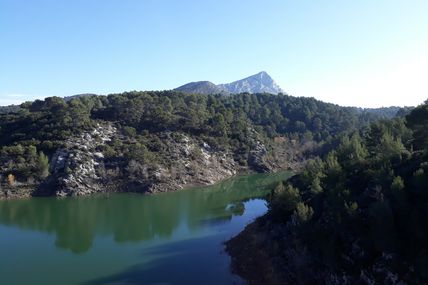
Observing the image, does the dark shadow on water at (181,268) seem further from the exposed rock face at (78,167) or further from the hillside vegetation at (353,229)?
the exposed rock face at (78,167)

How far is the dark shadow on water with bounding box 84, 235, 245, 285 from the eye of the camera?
2806 cm

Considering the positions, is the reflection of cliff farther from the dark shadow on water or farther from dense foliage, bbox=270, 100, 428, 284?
dense foliage, bbox=270, 100, 428, 284

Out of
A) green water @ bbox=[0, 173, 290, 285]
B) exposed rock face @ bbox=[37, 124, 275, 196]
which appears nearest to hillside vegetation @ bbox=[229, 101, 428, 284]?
green water @ bbox=[0, 173, 290, 285]

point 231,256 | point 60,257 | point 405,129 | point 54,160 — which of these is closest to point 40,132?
point 54,160

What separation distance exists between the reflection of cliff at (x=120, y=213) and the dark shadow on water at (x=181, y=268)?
6255 mm

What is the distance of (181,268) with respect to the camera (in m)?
30.2

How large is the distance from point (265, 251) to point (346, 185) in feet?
24.8

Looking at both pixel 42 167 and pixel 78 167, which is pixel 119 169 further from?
pixel 42 167

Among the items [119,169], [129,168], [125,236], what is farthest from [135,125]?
[125,236]

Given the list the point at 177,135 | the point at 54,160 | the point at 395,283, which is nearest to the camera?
the point at 395,283

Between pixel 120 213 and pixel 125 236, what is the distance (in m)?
11.3

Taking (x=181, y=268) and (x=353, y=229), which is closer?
(x=353, y=229)

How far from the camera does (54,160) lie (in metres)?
67.9

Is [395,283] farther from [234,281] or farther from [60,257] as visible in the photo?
[60,257]
